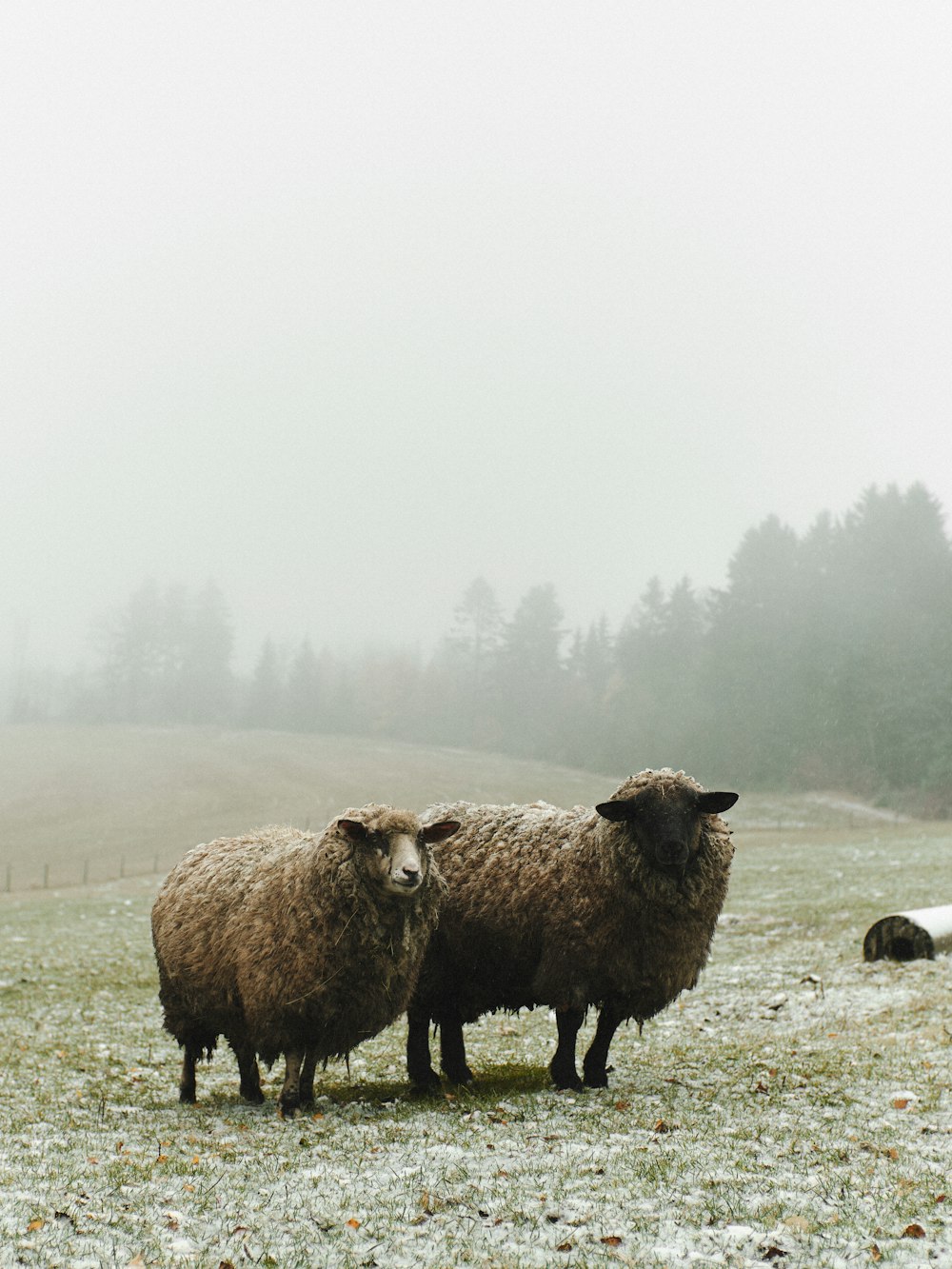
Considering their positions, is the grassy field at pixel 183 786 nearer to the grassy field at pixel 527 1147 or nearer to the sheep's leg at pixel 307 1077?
the grassy field at pixel 527 1147

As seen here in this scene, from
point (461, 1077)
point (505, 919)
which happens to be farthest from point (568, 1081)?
point (505, 919)

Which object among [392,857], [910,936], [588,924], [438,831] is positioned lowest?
[910,936]

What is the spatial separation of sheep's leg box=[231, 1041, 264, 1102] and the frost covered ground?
183mm

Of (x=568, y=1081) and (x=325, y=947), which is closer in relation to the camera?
(x=325, y=947)

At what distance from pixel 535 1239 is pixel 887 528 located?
75.6m

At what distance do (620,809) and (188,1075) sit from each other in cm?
523

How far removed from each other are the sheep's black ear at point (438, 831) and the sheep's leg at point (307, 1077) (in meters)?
2.13

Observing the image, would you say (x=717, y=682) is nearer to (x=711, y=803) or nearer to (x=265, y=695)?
(x=265, y=695)

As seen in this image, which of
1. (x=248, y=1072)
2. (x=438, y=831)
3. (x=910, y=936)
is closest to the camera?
(x=438, y=831)

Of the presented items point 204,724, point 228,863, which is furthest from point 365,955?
point 204,724

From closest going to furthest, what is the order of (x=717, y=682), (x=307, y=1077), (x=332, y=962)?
(x=332, y=962) < (x=307, y=1077) < (x=717, y=682)

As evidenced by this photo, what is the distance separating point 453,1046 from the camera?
1011 cm

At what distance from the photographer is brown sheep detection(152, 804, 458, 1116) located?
8.62 meters

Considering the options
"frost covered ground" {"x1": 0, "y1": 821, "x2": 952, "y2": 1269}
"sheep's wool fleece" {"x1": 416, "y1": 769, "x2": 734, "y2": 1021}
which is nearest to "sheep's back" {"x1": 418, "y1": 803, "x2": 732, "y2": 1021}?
"sheep's wool fleece" {"x1": 416, "y1": 769, "x2": 734, "y2": 1021}
